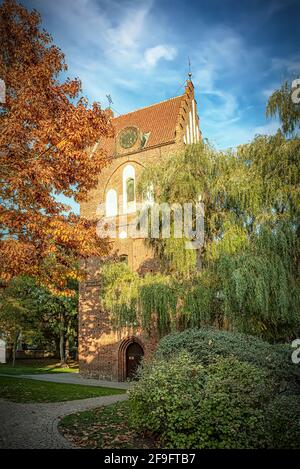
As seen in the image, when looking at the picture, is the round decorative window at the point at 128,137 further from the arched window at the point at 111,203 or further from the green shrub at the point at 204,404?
the green shrub at the point at 204,404

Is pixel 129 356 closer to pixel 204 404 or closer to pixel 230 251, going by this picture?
pixel 230 251

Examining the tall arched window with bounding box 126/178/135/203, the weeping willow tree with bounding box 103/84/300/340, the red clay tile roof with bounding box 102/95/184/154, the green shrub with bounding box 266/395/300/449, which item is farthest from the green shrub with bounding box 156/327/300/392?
the red clay tile roof with bounding box 102/95/184/154

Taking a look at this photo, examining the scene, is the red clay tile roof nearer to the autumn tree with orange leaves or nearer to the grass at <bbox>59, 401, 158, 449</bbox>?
the autumn tree with orange leaves

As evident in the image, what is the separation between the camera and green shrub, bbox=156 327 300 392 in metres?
7.29

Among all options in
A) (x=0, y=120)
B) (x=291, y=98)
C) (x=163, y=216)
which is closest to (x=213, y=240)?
(x=163, y=216)

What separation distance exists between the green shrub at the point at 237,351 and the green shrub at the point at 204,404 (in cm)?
58

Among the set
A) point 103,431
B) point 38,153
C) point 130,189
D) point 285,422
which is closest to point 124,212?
point 130,189

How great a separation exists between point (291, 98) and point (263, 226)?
4815 millimetres

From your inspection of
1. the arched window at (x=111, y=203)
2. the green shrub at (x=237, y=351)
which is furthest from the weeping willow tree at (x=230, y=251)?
the arched window at (x=111, y=203)

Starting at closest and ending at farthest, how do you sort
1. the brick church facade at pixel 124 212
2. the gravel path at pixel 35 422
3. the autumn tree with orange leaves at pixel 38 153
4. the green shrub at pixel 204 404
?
the green shrub at pixel 204 404 → the gravel path at pixel 35 422 → the autumn tree with orange leaves at pixel 38 153 → the brick church facade at pixel 124 212

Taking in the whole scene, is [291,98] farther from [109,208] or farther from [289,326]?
[109,208]

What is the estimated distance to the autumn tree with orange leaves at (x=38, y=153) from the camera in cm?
877

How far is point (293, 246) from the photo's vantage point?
11.4 m

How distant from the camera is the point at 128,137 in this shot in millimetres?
21156
